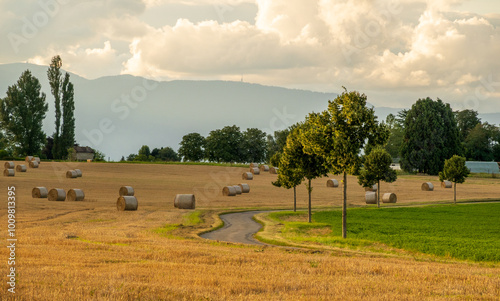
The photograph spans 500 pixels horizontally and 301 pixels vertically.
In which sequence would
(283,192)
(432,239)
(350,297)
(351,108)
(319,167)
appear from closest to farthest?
1. (350,297)
2. (432,239)
3. (351,108)
4. (319,167)
5. (283,192)

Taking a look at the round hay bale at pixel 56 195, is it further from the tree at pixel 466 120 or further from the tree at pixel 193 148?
the tree at pixel 466 120

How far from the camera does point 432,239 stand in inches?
1293

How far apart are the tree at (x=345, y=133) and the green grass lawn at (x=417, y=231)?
3100 millimetres

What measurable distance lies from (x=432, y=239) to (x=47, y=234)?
22307 millimetres

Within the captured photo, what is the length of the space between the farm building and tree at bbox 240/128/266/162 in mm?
62143

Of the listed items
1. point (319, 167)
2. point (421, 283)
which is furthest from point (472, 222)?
point (421, 283)

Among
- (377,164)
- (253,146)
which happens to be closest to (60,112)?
(253,146)

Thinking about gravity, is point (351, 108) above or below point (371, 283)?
above

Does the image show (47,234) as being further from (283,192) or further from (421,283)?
(283,192)

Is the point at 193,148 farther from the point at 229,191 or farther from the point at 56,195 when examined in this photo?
the point at 56,195

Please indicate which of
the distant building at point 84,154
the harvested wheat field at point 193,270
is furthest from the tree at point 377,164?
the distant building at point 84,154

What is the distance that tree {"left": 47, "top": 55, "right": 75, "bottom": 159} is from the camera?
121m

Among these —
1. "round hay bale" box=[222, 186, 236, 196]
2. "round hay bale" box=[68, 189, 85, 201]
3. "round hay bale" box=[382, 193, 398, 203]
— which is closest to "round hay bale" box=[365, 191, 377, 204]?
"round hay bale" box=[382, 193, 398, 203]

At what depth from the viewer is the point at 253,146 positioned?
17588cm
